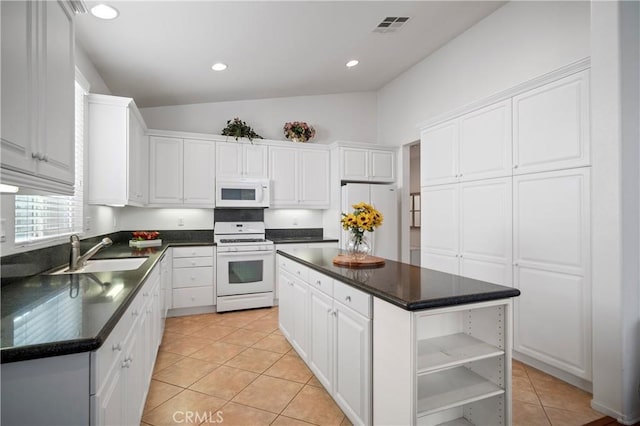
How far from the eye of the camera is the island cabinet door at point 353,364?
1.71 m

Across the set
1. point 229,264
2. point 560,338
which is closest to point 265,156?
point 229,264

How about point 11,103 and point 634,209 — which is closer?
point 11,103

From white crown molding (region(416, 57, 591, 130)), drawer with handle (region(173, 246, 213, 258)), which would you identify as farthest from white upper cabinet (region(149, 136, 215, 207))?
white crown molding (region(416, 57, 591, 130))

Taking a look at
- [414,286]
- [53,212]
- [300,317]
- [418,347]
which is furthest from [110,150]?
[418,347]

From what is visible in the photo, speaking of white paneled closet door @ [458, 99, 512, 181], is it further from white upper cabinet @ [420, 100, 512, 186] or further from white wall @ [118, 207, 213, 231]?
white wall @ [118, 207, 213, 231]

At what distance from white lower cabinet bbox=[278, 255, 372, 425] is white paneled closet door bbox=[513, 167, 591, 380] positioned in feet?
5.47

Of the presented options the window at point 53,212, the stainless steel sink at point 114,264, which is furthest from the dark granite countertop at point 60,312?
the stainless steel sink at point 114,264

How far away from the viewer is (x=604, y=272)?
2064 mm

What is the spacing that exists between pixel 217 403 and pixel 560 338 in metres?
2.51

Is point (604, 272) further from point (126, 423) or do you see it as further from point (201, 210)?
point (201, 210)

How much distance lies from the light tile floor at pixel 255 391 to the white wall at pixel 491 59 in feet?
8.90

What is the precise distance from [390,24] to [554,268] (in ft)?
9.07

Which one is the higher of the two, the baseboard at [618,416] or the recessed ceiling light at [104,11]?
the recessed ceiling light at [104,11]

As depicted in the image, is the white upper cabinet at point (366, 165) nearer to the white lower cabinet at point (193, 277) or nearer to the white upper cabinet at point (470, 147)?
the white upper cabinet at point (470, 147)
